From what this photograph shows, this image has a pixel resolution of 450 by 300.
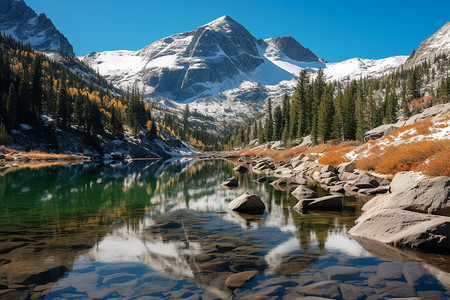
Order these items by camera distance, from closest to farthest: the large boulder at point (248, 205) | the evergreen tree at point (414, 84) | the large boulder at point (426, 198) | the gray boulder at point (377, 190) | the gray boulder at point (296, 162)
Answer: the large boulder at point (426, 198) < the large boulder at point (248, 205) < the gray boulder at point (377, 190) < the gray boulder at point (296, 162) < the evergreen tree at point (414, 84)

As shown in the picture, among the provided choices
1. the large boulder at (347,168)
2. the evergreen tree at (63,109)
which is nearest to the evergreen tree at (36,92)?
the evergreen tree at (63,109)

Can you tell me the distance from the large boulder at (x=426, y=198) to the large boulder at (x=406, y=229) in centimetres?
140

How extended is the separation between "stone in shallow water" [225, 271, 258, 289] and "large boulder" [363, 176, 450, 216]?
682 centimetres

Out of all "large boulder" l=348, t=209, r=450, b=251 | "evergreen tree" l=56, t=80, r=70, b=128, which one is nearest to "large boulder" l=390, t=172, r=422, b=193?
"large boulder" l=348, t=209, r=450, b=251

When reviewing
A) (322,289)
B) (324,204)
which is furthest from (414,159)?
(322,289)

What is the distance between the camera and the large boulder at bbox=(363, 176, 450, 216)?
8.84 meters

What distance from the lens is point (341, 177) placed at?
23969mm

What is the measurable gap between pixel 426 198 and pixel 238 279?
26.2 feet

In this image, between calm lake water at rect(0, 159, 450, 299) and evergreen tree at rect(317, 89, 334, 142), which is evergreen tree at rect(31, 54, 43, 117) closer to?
evergreen tree at rect(317, 89, 334, 142)

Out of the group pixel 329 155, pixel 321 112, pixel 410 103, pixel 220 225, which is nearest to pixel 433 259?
pixel 220 225

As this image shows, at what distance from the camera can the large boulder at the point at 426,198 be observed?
8.84 meters

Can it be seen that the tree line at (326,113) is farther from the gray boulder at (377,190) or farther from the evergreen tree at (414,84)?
the gray boulder at (377,190)

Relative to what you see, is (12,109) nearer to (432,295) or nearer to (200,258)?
(200,258)

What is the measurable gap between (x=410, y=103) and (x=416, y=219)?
139 m
